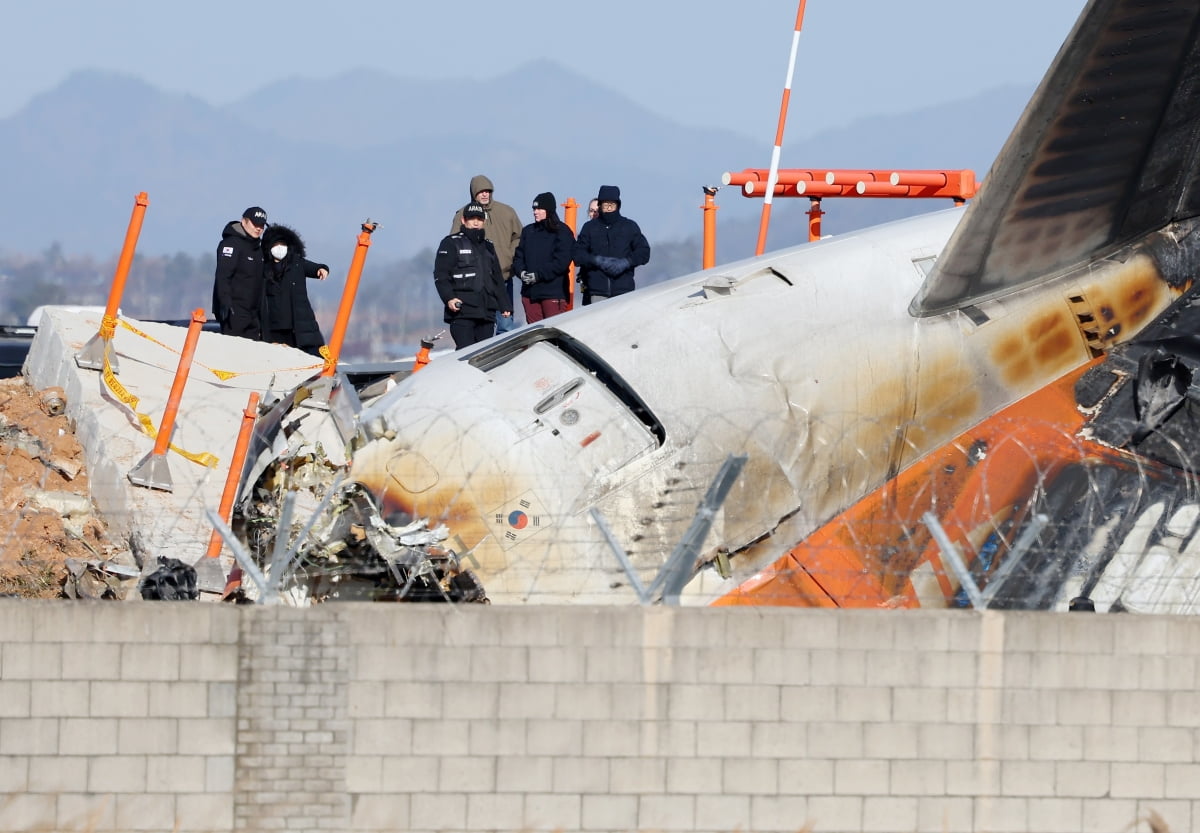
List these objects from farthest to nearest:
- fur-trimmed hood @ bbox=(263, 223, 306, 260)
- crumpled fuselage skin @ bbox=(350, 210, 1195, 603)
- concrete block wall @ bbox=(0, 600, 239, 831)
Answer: fur-trimmed hood @ bbox=(263, 223, 306, 260), crumpled fuselage skin @ bbox=(350, 210, 1195, 603), concrete block wall @ bbox=(0, 600, 239, 831)

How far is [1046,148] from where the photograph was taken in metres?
12.4

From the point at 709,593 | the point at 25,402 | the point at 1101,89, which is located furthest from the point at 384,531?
the point at 25,402

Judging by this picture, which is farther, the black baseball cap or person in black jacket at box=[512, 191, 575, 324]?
person in black jacket at box=[512, 191, 575, 324]

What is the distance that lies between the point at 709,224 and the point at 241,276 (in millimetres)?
5227

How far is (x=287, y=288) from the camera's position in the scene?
18734 mm

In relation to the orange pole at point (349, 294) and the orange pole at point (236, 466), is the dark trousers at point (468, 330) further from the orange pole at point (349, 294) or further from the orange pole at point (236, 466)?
the orange pole at point (236, 466)

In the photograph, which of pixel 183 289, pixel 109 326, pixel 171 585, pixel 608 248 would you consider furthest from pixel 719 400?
pixel 183 289

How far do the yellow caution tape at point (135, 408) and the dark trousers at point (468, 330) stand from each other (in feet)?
10.9

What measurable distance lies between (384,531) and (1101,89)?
604 centimetres

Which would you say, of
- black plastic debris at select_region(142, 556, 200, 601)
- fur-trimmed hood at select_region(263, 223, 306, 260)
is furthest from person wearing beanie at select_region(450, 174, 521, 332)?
black plastic debris at select_region(142, 556, 200, 601)

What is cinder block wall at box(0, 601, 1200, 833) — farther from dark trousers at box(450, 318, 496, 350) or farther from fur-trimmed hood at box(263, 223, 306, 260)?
fur-trimmed hood at box(263, 223, 306, 260)

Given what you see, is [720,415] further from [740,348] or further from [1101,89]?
[1101,89]

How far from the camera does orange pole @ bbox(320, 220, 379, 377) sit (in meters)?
15.9

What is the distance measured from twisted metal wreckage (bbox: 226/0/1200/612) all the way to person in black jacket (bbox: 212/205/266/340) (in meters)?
5.00
